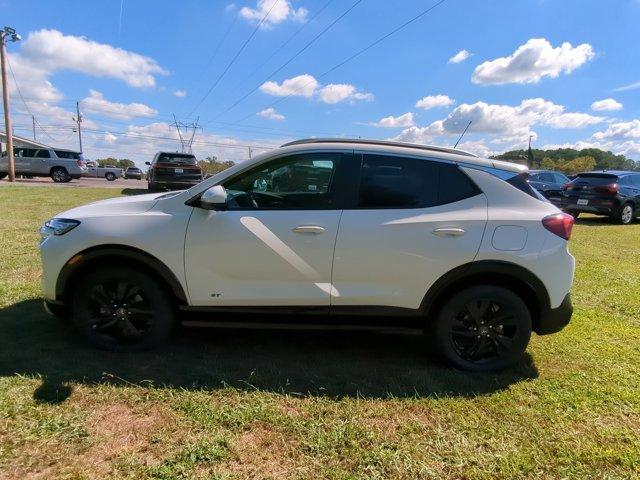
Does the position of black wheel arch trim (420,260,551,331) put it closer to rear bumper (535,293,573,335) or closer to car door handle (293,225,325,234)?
rear bumper (535,293,573,335)

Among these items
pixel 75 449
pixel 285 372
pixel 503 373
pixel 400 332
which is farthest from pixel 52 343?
pixel 503 373

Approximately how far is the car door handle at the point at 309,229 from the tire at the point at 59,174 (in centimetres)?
2800

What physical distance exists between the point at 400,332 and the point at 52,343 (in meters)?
2.78

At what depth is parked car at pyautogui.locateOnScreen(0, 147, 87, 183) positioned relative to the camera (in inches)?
1057

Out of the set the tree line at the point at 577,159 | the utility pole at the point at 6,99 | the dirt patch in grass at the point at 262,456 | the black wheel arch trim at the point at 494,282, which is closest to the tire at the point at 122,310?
the dirt patch in grass at the point at 262,456

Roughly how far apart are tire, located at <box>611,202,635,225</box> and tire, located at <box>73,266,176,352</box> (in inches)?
534

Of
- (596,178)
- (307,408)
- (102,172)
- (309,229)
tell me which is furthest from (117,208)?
(102,172)

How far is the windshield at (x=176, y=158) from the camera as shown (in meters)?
17.7

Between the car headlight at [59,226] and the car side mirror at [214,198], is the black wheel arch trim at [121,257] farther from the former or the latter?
the car side mirror at [214,198]

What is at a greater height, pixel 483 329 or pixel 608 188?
pixel 608 188

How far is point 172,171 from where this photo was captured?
1744 cm

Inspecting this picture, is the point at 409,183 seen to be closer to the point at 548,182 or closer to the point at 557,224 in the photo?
the point at 557,224

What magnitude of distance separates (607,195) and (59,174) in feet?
89.9

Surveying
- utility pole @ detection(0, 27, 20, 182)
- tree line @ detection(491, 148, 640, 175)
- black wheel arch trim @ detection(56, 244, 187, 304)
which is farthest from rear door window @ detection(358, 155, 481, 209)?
tree line @ detection(491, 148, 640, 175)
